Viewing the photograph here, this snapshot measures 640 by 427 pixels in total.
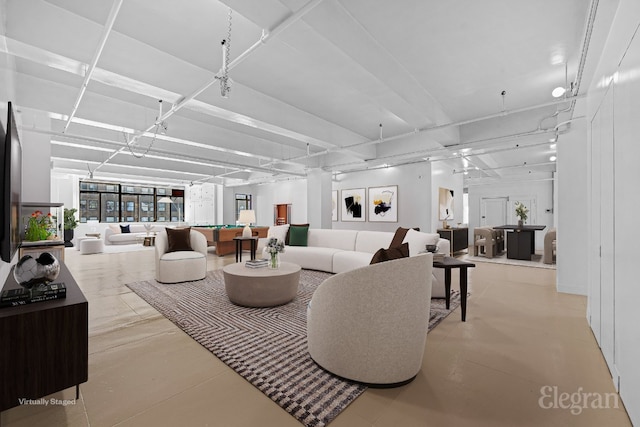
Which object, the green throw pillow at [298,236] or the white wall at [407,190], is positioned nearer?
the green throw pillow at [298,236]

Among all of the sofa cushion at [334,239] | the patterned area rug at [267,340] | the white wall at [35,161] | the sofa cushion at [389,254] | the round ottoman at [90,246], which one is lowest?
the patterned area rug at [267,340]

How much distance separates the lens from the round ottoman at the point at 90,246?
8664mm

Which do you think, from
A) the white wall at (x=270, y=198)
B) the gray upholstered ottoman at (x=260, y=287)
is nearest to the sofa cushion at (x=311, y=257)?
the gray upholstered ottoman at (x=260, y=287)

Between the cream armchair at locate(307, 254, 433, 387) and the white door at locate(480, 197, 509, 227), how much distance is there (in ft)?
40.0

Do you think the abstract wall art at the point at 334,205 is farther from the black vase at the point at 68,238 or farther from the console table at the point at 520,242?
the black vase at the point at 68,238

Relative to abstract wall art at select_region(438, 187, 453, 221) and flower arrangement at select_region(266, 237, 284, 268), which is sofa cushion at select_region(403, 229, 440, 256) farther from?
abstract wall art at select_region(438, 187, 453, 221)

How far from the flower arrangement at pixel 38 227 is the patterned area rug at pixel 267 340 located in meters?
1.76

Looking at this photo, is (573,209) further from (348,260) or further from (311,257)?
(311,257)

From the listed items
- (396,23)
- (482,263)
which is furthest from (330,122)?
(482,263)

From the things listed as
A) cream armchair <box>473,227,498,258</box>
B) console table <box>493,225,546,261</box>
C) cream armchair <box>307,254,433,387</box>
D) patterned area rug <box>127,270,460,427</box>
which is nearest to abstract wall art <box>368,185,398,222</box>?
cream armchair <box>473,227,498,258</box>

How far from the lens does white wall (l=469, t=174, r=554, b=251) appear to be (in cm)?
1111

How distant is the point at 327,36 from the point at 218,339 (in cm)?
317

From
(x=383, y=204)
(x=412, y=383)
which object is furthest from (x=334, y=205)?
(x=412, y=383)

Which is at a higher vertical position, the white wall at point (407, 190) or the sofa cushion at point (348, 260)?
the white wall at point (407, 190)
